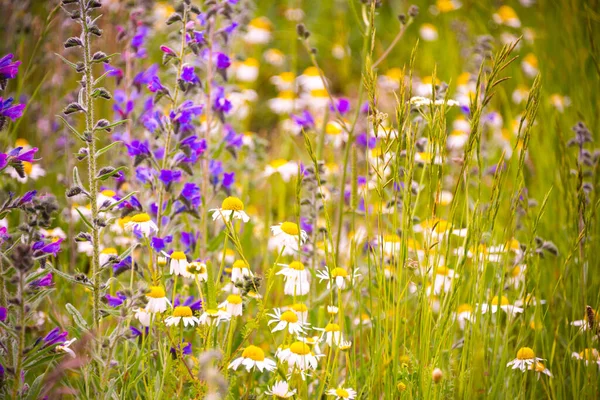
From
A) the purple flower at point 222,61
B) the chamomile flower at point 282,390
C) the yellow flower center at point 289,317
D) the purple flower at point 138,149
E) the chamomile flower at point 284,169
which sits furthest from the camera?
the chamomile flower at point 284,169

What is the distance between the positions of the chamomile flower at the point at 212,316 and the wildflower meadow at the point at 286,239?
2 cm

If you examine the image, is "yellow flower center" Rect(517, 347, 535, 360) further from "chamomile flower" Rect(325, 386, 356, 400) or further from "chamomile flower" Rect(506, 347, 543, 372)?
"chamomile flower" Rect(325, 386, 356, 400)

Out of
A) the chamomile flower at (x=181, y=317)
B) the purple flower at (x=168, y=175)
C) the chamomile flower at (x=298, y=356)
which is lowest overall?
the chamomile flower at (x=298, y=356)

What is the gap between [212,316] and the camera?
4.79ft

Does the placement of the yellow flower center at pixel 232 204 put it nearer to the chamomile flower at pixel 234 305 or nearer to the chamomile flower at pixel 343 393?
the chamomile flower at pixel 234 305

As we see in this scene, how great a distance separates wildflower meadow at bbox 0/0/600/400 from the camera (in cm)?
149

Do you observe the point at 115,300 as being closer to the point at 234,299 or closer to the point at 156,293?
the point at 156,293

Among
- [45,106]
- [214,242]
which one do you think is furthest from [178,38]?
[45,106]

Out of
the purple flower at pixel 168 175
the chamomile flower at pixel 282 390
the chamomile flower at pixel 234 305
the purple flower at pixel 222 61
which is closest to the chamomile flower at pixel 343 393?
the chamomile flower at pixel 282 390

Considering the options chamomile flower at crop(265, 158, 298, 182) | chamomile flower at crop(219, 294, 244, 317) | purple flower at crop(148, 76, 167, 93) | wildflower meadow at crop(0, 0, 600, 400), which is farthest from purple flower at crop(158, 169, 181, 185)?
chamomile flower at crop(265, 158, 298, 182)

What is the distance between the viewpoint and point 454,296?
1.52 meters

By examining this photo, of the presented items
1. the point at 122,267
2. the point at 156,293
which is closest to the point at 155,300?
the point at 156,293

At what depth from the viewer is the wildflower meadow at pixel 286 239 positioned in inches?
58.5

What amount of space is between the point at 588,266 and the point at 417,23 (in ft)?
15.2
